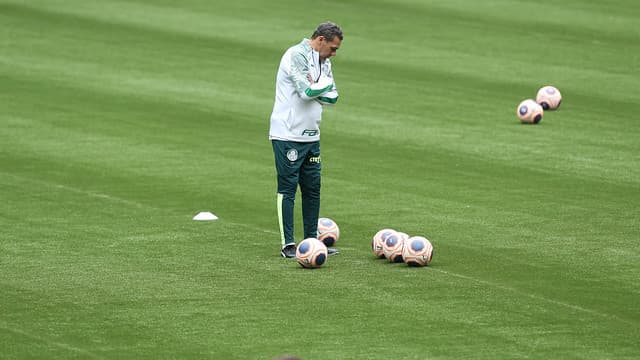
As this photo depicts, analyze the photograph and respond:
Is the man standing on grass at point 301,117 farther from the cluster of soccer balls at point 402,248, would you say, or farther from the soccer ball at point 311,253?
the cluster of soccer balls at point 402,248

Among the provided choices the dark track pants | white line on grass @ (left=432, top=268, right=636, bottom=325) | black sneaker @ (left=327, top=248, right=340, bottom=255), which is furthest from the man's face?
white line on grass @ (left=432, top=268, right=636, bottom=325)

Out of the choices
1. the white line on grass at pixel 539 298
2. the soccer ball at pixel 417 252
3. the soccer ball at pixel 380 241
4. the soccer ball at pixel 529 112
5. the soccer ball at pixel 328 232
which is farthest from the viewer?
the soccer ball at pixel 529 112

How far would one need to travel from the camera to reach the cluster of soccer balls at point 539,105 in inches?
937

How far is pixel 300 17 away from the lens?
112ft

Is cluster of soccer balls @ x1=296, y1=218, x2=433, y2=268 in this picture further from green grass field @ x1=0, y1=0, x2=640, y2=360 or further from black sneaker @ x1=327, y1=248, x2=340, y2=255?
black sneaker @ x1=327, y1=248, x2=340, y2=255

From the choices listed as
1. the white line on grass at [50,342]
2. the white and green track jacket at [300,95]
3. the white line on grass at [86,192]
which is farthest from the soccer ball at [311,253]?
the white line on grass at [86,192]

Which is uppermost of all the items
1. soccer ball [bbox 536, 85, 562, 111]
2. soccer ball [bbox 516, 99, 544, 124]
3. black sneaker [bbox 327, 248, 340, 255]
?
soccer ball [bbox 536, 85, 562, 111]

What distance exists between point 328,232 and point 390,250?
3.75 feet

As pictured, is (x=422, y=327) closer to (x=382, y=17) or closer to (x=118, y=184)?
(x=118, y=184)

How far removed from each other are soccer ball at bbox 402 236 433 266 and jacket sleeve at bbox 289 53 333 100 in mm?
1865

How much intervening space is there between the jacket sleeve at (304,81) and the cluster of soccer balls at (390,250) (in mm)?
1556

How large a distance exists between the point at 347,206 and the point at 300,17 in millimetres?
16833

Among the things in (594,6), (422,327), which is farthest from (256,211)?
(594,6)

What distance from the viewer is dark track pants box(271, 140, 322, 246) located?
14852 mm
